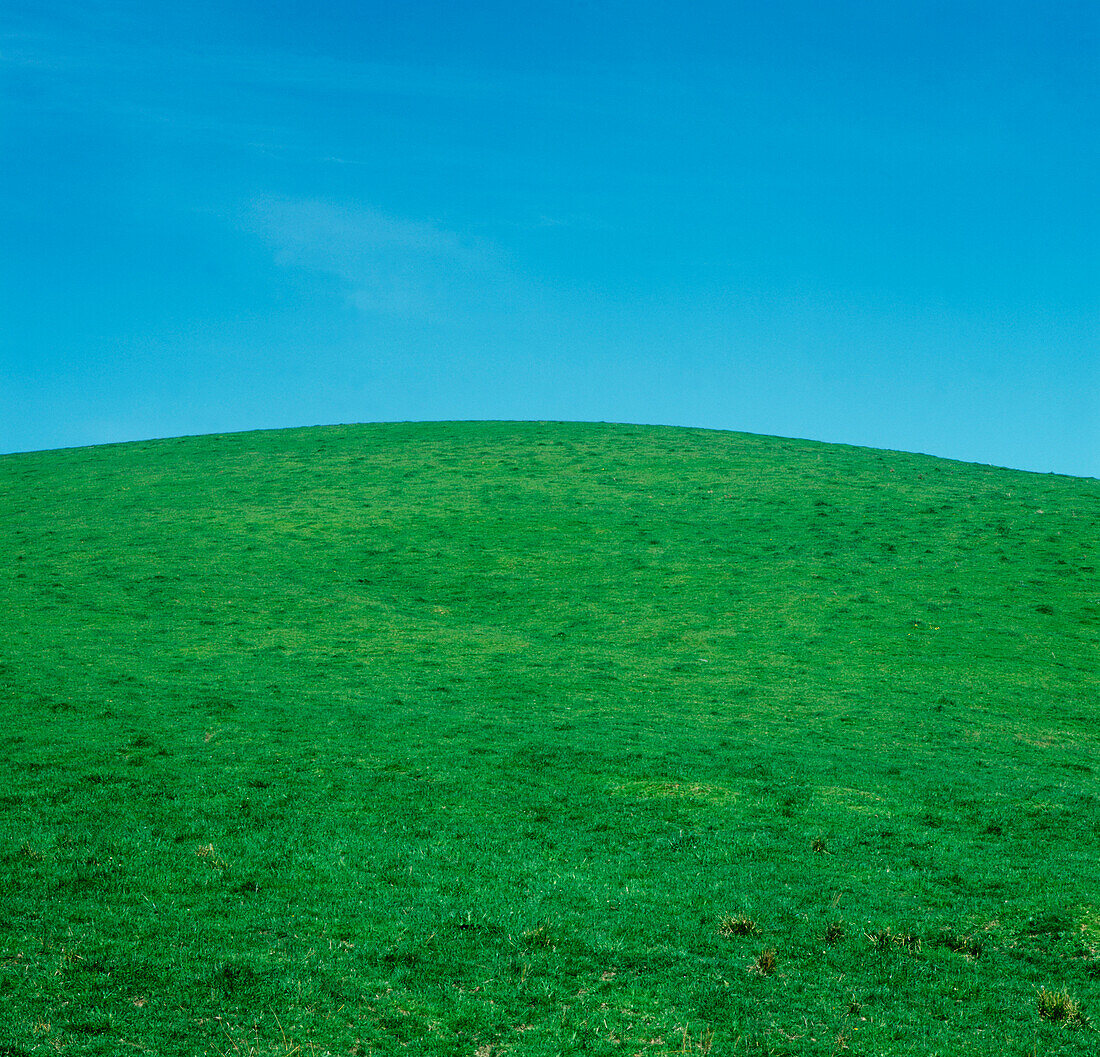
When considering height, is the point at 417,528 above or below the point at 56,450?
below

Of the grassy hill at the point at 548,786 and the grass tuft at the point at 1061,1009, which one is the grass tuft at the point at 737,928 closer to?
the grassy hill at the point at 548,786

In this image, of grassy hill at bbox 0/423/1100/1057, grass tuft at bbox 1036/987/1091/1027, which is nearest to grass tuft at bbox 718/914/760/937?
grassy hill at bbox 0/423/1100/1057

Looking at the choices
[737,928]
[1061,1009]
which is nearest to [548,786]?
[737,928]

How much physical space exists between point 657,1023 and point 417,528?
26.9m

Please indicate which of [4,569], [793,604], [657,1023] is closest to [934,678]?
[793,604]

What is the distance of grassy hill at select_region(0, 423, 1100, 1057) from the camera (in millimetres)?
8430

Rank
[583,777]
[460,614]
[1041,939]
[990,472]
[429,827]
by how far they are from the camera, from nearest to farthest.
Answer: [1041,939] → [429,827] → [583,777] → [460,614] → [990,472]

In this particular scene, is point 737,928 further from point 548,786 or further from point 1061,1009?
point 548,786

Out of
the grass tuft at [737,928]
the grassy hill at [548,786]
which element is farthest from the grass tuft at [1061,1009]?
the grass tuft at [737,928]

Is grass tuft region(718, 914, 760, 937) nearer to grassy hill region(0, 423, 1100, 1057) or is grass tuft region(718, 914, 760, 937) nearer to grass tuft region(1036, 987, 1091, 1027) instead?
grassy hill region(0, 423, 1100, 1057)

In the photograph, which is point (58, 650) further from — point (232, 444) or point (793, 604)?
point (232, 444)

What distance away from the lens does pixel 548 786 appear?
46.0 ft

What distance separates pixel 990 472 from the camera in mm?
45375

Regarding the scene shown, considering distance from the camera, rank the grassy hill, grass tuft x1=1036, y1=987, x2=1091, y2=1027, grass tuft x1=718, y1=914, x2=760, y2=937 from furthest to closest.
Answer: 1. grass tuft x1=718, y1=914, x2=760, y2=937
2. the grassy hill
3. grass tuft x1=1036, y1=987, x2=1091, y2=1027
